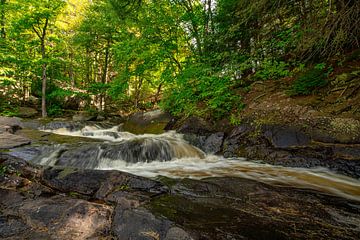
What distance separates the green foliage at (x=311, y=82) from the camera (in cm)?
597

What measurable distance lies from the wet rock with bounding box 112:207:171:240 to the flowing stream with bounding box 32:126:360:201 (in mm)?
1910

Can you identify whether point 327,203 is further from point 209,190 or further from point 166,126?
point 166,126

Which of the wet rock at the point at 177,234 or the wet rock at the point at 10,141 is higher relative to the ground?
the wet rock at the point at 10,141

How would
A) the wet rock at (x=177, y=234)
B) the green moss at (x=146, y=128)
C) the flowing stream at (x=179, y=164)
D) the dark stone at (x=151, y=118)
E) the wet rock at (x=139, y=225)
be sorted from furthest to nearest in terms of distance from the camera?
the dark stone at (x=151, y=118)
the green moss at (x=146, y=128)
the flowing stream at (x=179, y=164)
the wet rock at (x=139, y=225)
the wet rock at (x=177, y=234)

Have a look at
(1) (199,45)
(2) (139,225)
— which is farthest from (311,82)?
(2) (139,225)

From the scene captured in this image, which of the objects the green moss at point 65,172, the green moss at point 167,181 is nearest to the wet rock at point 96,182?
the green moss at point 65,172

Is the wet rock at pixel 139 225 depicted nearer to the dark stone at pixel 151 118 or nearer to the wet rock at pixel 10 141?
the wet rock at pixel 10 141

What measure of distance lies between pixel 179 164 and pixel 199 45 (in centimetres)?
585

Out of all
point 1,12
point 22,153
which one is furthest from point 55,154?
point 1,12

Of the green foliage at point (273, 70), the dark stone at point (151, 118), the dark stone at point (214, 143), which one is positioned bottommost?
the dark stone at point (214, 143)

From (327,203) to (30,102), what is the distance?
18.2 m

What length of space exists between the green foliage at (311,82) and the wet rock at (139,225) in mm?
5694

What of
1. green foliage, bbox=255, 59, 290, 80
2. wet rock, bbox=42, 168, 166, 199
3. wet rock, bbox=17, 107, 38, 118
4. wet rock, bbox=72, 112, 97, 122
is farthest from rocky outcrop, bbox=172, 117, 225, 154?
wet rock, bbox=17, 107, 38, 118

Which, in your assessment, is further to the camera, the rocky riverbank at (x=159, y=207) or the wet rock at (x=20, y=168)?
the wet rock at (x=20, y=168)
